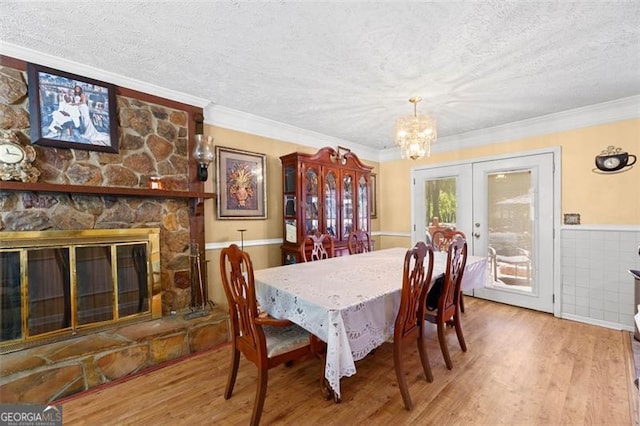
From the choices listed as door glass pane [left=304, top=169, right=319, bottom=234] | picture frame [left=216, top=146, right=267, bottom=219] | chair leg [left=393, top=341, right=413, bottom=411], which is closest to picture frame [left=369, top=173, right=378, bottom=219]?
door glass pane [left=304, top=169, right=319, bottom=234]

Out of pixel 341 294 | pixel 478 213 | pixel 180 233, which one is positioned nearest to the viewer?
pixel 341 294

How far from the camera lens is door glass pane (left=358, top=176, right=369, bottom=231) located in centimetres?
408

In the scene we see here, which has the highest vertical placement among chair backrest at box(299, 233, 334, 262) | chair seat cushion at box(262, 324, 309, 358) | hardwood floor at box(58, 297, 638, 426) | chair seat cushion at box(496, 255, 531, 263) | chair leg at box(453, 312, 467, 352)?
chair backrest at box(299, 233, 334, 262)

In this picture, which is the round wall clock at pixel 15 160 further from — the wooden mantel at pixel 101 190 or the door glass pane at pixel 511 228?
the door glass pane at pixel 511 228

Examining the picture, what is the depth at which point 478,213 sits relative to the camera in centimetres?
377

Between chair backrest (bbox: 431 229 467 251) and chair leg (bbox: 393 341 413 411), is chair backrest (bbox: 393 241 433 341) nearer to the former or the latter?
chair leg (bbox: 393 341 413 411)

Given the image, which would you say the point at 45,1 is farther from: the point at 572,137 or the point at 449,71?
the point at 572,137

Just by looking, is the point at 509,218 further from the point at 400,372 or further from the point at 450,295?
the point at 400,372

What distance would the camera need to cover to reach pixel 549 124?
3240mm

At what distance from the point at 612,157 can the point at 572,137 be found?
420 millimetres

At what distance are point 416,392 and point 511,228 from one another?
2670 mm

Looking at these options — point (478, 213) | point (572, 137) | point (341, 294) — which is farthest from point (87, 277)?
point (572, 137)

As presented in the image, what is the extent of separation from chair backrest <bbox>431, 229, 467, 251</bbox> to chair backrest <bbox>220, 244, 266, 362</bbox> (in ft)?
8.40

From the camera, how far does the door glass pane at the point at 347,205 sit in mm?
3869
